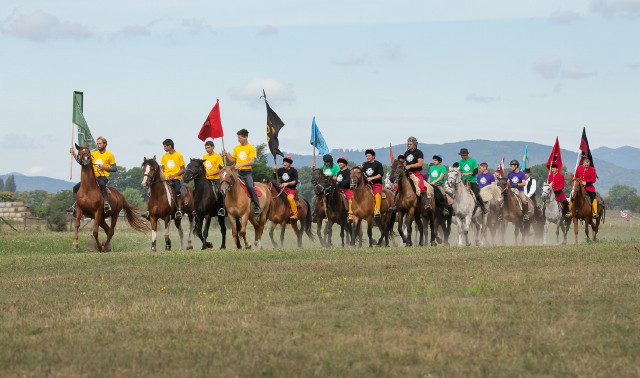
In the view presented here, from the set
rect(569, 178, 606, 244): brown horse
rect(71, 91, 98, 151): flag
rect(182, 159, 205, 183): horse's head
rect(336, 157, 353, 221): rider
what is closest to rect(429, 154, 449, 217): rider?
rect(336, 157, 353, 221): rider

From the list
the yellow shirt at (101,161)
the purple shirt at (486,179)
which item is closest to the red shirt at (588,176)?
the purple shirt at (486,179)

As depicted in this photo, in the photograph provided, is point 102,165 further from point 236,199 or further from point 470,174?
point 470,174

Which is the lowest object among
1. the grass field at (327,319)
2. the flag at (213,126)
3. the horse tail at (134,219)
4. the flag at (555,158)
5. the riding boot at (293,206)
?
the grass field at (327,319)

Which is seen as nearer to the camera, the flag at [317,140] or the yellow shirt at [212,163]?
the yellow shirt at [212,163]

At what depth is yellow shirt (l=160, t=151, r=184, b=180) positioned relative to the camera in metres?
27.7

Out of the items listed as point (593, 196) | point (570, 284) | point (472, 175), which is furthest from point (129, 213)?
point (570, 284)

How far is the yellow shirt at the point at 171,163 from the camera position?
2773 centimetres

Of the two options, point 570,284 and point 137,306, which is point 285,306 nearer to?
point 137,306

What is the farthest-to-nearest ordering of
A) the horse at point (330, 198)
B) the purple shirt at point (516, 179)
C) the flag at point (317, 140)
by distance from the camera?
1. the flag at point (317, 140)
2. the purple shirt at point (516, 179)
3. the horse at point (330, 198)

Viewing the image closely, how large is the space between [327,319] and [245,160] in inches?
595

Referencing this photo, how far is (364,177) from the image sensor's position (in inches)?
1177

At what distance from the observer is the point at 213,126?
30.6 metres

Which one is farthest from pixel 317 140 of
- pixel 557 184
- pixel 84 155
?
pixel 84 155

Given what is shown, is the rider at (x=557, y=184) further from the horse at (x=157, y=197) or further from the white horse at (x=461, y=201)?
the horse at (x=157, y=197)
